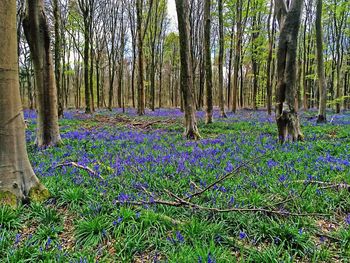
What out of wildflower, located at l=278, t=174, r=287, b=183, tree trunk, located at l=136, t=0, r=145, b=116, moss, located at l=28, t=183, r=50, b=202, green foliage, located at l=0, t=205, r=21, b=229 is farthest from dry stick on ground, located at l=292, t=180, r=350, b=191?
tree trunk, located at l=136, t=0, r=145, b=116

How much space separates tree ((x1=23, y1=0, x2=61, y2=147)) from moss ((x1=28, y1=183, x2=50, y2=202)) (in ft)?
13.2

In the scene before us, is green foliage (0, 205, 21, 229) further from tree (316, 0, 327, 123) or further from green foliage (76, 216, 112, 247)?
tree (316, 0, 327, 123)

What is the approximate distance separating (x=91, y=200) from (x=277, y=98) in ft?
22.2

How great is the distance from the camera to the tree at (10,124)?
3.14 metres

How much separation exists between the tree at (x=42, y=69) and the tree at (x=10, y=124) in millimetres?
3831

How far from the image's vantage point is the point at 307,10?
24.0 metres

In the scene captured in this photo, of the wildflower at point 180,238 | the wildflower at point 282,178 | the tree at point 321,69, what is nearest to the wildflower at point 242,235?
the wildflower at point 180,238

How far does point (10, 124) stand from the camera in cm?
323

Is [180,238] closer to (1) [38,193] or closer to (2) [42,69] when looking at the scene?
(1) [38,193]

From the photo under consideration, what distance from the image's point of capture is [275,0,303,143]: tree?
7582 millimetres

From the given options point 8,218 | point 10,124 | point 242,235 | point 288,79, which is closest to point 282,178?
point 242,235

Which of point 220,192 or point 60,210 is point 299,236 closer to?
point 220,192

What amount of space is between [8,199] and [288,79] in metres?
7.92

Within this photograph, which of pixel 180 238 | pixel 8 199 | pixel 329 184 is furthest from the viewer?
pixel 329 184
